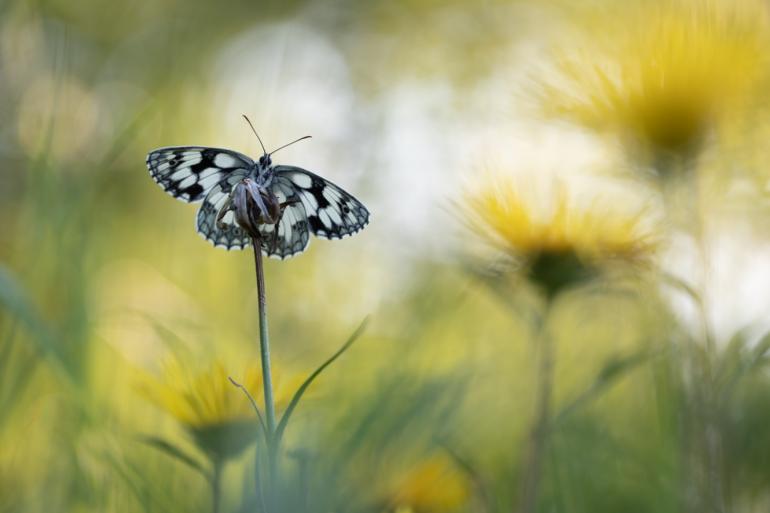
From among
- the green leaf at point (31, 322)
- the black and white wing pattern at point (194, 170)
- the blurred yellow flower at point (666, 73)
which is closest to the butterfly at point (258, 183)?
the black and white wing pattern at point (194, 170)

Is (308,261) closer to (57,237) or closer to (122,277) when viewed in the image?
(122,277)

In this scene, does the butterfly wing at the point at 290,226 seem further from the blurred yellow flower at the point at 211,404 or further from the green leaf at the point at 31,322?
the green leaf at the point at 31,322

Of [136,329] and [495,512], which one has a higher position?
[136,329]

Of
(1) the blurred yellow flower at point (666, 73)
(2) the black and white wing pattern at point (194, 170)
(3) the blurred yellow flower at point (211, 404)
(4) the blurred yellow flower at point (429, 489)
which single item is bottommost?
(4) the blurred yellow flower at point (429, 489)

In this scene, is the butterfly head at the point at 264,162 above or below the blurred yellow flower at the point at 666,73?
below

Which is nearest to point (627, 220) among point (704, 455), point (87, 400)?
point (704, 455)

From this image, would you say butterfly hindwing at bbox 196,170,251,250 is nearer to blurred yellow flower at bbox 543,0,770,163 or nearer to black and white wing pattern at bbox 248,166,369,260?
black and white wing pattern at bbox 248,166,369,260

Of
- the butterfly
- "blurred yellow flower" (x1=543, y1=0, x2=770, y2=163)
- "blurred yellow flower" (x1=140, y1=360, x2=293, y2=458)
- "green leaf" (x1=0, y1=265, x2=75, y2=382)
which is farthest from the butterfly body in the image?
"blurred yellow flower" (x1=543, y1=0, x2=770, y2=163)
